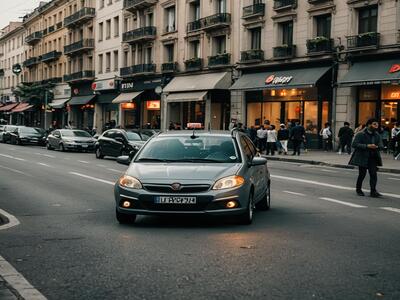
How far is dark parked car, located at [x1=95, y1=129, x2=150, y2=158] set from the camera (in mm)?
27531

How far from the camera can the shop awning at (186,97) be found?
42378 millimetres

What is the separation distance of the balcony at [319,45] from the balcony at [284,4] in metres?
2.85

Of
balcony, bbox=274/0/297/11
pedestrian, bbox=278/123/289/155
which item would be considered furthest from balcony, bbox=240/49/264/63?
pedestrian, bbox=278/123/289/155

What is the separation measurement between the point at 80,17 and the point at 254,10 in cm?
2775

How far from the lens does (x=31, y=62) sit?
80188 millimetres

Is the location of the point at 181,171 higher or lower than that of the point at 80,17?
lower

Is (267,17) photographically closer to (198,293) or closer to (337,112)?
(337,112)

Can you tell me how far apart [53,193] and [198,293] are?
9.15 m

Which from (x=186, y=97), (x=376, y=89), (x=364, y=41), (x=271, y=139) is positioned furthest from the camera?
(x=186, y=97)

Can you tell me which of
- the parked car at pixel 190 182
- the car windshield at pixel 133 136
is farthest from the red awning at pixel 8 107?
the parked car at pixel 190 182

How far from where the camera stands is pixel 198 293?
543 centimetres

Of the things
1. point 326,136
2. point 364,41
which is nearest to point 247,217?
point 364,41

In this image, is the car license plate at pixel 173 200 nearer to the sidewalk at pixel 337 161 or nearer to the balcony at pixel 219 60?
the sidewalk at pixel 337 161

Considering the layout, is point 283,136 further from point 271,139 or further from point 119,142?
point 119,142
